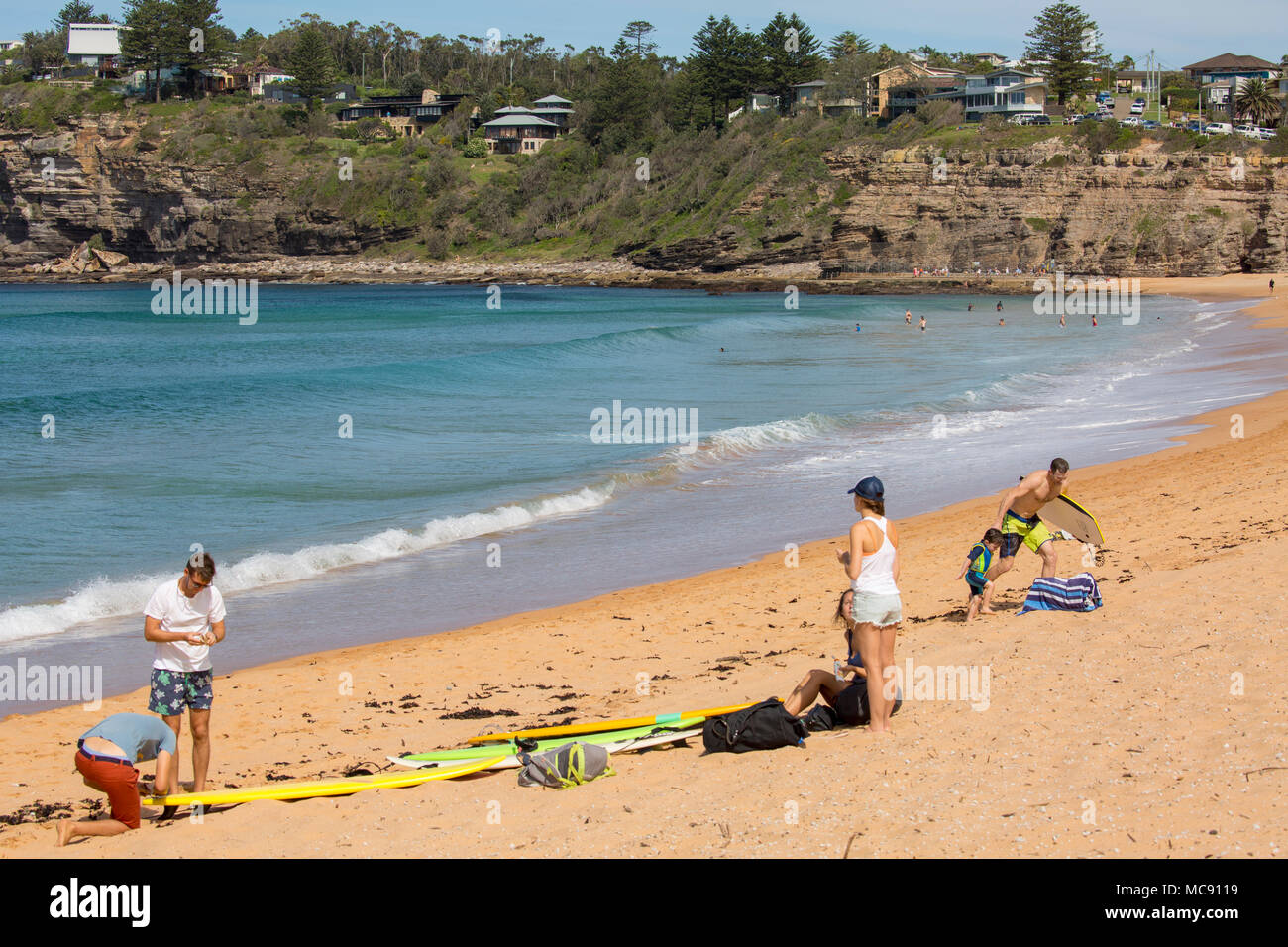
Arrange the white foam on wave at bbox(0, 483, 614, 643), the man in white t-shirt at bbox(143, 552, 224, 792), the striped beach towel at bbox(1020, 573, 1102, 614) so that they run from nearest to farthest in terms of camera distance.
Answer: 1. the man in white t-shirt at bbox(143, 552, 224, 792)
2. the striped beach towel at bbox(1020, 573, 1102, 614)
3. the white foam on wave at bbox(0, 483, 614, 643)

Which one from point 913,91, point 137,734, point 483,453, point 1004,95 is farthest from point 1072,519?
point 913,91

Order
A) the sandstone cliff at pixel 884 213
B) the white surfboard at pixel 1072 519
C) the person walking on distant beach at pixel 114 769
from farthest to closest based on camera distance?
the sandstone cliff at pixel 884 213
the white surfboard at pixel 1072 519
the person walking on distant beach at pixel 114 769

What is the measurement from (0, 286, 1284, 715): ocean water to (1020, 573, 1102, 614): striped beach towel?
181 inches

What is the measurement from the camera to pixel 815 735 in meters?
6.19

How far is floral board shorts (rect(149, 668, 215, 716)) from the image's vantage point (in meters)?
6.14

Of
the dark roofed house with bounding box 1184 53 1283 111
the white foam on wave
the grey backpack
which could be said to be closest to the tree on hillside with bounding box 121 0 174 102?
the dark roofed house with bounding box 1184 53 1283 111

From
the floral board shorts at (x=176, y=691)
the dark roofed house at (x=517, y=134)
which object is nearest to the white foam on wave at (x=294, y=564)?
the floral board shorts at (x=176, y=691)

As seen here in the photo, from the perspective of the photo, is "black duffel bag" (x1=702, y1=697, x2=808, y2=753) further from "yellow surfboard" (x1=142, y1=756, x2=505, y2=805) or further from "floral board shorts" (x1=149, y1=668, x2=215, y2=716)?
"floral board shorts" (x1=149, y1=668, x2=215, y2=716)

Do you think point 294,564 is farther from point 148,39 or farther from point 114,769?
point 148,39

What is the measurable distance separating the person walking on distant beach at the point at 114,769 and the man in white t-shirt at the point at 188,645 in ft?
1.11

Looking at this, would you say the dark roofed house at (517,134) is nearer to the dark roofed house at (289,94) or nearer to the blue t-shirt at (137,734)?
the dark roofed house at (289,94)

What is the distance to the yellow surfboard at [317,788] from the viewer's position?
5.78 meters

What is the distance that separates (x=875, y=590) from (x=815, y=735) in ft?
3.09
